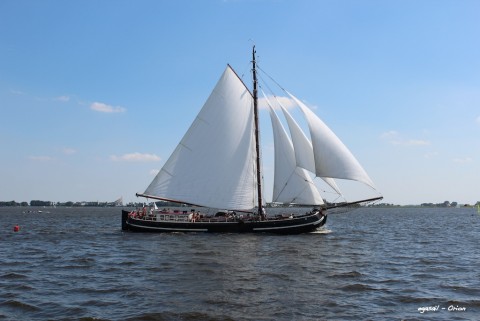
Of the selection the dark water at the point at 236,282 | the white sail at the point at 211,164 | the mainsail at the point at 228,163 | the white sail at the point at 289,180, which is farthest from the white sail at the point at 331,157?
the white sail at the point at 211,164

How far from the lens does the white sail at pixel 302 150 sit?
153ft

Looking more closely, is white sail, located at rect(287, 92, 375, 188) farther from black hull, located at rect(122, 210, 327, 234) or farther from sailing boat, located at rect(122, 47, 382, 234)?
black hull, located at rect(122, 210, 327, 234)

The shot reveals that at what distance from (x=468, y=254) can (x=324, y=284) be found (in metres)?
19.9

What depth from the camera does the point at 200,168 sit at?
162ft

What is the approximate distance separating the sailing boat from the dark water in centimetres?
893

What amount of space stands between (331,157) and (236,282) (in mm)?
23977

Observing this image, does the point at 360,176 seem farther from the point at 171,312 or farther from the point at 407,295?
the point at 171,312

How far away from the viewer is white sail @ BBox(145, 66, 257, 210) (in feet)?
162

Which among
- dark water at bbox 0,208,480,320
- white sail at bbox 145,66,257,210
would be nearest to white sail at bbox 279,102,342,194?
white sail at bbox 145,66,257,210

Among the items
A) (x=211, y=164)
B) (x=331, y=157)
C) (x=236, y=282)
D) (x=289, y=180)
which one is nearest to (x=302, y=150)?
(x=289, y=180)

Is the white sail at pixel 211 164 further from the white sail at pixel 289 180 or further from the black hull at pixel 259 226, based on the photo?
the white sail at pixel 289 180

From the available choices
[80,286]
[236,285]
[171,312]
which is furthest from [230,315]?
[80,286]

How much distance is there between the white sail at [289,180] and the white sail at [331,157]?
9.28 feet

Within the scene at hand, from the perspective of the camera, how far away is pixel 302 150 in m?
47.0
